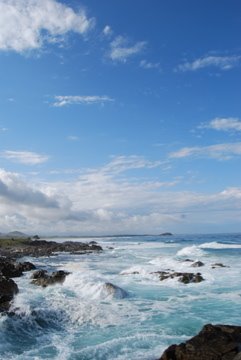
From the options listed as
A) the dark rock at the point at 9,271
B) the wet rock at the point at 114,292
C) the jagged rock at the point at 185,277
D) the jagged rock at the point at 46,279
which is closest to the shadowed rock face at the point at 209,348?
the wet rock at the point at 114,292

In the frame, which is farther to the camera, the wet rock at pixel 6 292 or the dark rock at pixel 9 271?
the dark rock at pixel 9 271

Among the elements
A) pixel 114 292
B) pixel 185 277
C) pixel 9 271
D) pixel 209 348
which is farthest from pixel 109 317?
pixel 9 271

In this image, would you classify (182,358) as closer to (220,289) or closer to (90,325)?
(90,325)

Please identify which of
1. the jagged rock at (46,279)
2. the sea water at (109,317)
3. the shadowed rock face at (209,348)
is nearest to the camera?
the shadowed rock face at (209,348)

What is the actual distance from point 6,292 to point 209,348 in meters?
15.0

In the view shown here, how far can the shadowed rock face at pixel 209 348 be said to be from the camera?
13.3m

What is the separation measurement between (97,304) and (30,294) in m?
5.12

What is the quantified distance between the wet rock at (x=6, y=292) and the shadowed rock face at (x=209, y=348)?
35.2 feet

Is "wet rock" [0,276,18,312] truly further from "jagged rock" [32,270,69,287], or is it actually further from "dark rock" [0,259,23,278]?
"dark rock" [0,259,23,278]

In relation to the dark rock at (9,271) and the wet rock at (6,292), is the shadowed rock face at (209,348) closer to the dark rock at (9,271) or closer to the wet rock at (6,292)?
the wet rock at (6,292)

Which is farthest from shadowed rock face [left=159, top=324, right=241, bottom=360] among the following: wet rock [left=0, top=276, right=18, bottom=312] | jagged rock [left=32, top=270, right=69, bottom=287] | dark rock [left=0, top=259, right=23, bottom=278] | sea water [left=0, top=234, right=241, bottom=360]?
dark rock [left=0, top=259, right=23, bottom=278]

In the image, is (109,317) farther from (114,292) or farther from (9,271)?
(9,271)

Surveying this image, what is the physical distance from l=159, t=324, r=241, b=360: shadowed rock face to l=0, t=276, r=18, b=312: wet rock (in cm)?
1073

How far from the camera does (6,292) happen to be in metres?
24.9
